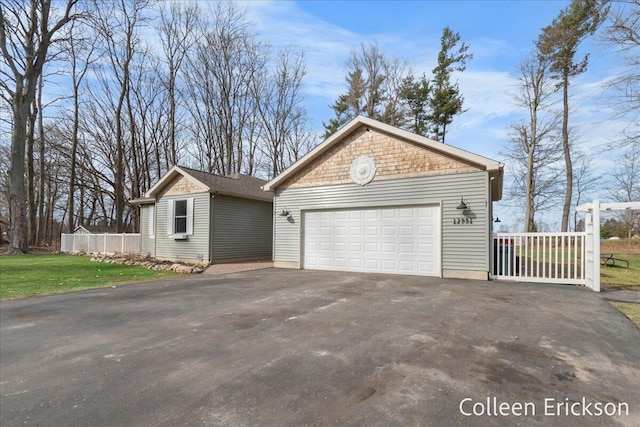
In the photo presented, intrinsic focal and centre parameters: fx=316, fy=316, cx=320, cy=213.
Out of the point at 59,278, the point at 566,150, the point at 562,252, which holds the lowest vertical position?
the point at 59,278

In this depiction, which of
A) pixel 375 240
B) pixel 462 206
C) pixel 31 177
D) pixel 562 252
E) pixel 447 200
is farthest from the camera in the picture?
pixel 31 177

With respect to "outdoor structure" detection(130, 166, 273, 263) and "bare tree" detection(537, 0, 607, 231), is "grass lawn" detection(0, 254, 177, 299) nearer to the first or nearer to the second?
"outdoor structure" detection(130, 166, 273, 263)

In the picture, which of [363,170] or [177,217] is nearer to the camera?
[363,170]

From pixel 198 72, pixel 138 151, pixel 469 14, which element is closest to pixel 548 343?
pixel 469 14

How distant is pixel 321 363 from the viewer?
331cm

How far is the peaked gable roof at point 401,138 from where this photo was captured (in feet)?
29.1

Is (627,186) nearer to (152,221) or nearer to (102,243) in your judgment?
(152,221)

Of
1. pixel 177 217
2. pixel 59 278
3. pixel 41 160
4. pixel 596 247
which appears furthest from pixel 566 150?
pixel 41 160

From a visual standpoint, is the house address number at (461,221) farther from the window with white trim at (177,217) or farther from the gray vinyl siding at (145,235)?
the gray vinyl siding at (145,235)

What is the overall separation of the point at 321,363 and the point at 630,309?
6.00m

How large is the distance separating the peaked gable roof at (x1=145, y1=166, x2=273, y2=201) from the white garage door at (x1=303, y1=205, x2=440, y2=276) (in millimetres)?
4052

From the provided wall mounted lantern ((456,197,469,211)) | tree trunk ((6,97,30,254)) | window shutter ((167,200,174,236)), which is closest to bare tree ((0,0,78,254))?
tree trunk ((6,97,30,254))

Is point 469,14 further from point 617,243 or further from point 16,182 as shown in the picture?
point 617,243

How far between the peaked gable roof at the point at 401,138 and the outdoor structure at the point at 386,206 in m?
0.03
